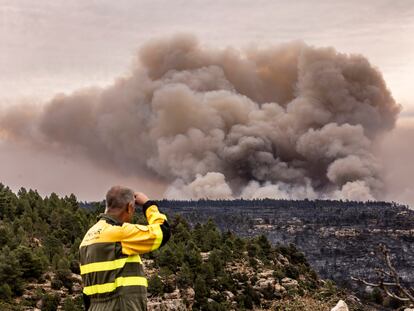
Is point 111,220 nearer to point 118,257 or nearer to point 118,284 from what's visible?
point 118,257

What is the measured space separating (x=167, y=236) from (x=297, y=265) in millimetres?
98033

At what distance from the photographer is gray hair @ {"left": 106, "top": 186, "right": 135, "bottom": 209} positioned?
8.19m

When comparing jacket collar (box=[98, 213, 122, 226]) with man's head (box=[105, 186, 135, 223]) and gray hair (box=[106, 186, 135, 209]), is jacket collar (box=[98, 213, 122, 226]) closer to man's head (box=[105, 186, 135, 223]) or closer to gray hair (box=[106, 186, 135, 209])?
man's head (box=[105, 186, 135, 223])

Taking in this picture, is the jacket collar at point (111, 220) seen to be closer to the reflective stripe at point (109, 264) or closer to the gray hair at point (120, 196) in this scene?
the gray hair at point (120, 196)

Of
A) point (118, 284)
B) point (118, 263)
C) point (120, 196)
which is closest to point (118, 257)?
point (118, 263)

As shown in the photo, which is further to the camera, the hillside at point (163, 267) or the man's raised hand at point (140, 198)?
the hillside at point (163, 267)

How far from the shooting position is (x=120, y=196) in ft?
26.9

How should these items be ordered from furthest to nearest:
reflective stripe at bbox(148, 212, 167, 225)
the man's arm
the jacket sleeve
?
reflective stripe at bbox(148, 212, 167, 225), the man's arm, the jacket sleeve

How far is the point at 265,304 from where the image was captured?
7575cm

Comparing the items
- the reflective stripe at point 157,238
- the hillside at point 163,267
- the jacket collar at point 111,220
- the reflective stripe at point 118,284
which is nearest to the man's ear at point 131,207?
the jacket collar at point 111,220

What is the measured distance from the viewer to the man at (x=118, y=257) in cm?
800

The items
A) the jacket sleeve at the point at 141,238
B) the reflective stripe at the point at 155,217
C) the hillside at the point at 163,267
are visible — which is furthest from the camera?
the hillside at the point at 163,267

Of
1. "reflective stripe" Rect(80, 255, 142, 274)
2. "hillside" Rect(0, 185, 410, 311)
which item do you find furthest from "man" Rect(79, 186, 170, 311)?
"hillside" Rect(0, 185, 410, 311)

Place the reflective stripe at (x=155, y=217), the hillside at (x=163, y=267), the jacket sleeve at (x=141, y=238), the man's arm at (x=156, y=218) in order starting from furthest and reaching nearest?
the hillside at (x=163, y=267), the reflective stripe at (x=155, y=217), the man's arm at (x=156, y=218), the jacket sleeve at (x=141, y=238)
